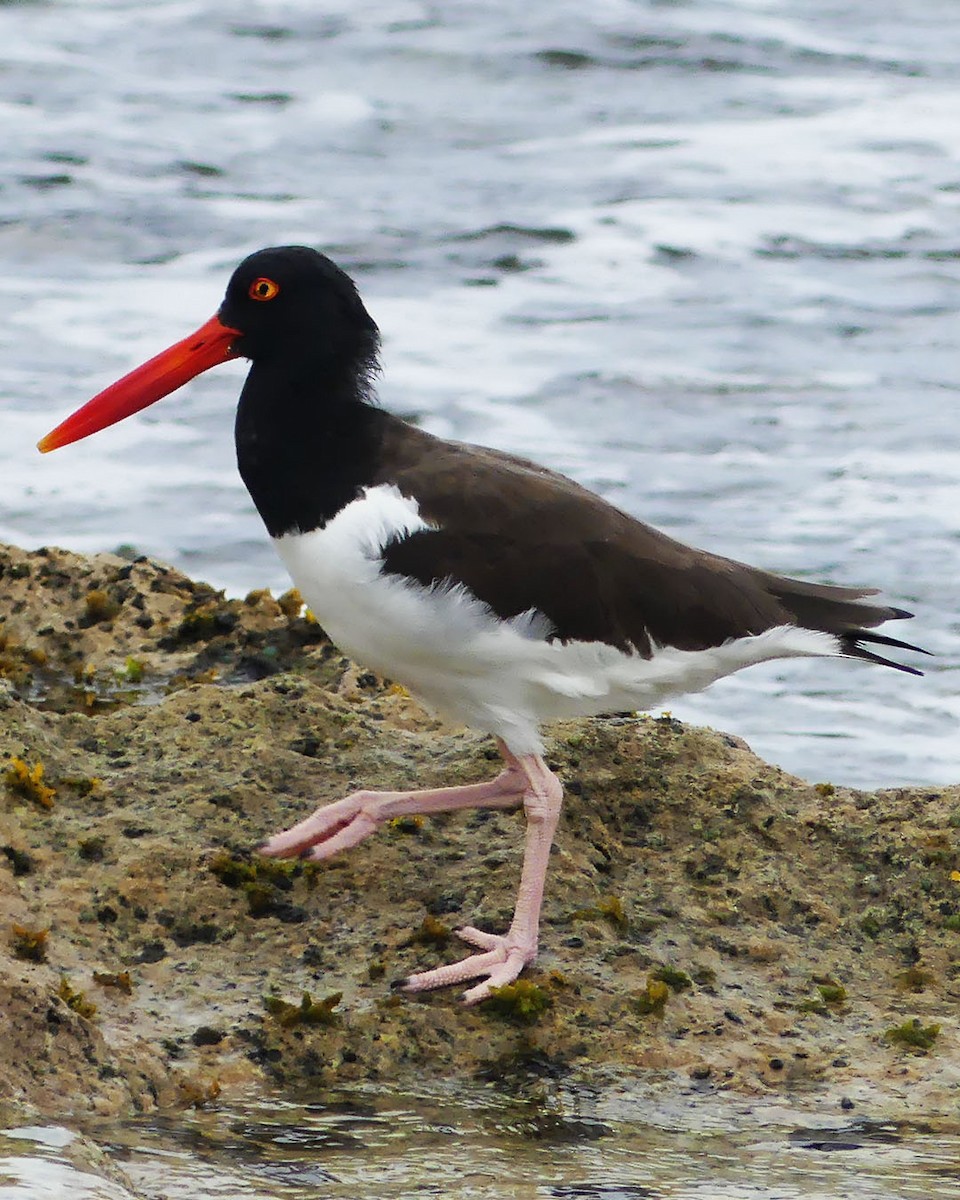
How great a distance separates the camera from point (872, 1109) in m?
4.09

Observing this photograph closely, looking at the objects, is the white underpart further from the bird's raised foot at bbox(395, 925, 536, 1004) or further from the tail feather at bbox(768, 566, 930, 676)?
the bird's raised foot at bbox(395, 925, 536, 1004)

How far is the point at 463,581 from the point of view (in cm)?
468

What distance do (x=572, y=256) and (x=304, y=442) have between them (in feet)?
27.2

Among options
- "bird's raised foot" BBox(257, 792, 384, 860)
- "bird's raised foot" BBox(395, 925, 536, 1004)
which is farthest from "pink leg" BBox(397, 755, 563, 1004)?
"bird's raised foot" BBox(257, 792, 384, 860)

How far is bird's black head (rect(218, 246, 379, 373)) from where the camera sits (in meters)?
5.06

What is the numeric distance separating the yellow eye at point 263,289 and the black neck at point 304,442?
0.18 meters

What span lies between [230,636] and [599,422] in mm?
4645

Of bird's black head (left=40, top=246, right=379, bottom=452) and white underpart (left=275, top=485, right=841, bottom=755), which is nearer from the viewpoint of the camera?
white underpart (left=275, top=485, right=841, bottom=755)

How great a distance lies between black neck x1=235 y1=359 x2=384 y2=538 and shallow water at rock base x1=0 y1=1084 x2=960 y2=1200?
153 centimetres

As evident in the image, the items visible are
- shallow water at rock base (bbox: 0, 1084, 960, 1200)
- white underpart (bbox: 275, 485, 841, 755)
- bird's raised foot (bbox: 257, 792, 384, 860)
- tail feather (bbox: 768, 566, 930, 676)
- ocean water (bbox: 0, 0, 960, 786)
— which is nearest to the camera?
shallow water at rock base (bbox: 0, 1084, 960, 1200)

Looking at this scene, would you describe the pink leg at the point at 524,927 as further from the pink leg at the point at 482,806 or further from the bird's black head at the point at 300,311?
the bird's black head at the point at 300,311

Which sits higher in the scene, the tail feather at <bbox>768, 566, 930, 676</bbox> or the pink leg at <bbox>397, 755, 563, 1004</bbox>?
the tail feather at <bbox>768, 566, 930, 676</bbox>

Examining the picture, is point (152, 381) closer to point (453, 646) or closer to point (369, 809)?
point (453, 646)

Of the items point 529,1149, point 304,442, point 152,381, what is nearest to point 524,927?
point 529,1149
